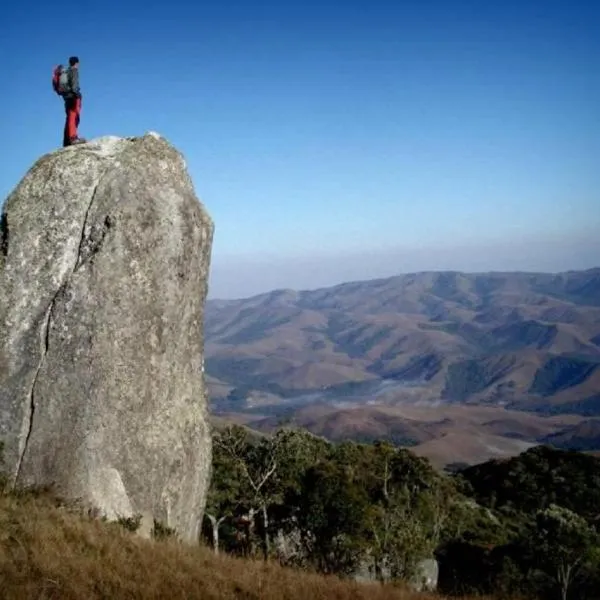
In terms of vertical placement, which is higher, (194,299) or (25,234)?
(25,234)

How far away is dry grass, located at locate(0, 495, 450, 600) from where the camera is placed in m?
10.4

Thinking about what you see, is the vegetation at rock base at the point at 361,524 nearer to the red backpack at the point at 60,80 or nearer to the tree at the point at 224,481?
the tree at the point at 224,481

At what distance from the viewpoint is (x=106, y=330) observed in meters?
16.2

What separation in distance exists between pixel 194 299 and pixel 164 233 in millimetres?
2740

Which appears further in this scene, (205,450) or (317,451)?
(317,451)

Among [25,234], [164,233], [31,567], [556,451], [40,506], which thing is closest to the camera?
[31,567]

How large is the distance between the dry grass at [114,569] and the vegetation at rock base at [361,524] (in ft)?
62.1

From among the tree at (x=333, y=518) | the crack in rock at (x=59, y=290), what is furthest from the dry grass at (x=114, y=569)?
the tree at (x=333, y=518)

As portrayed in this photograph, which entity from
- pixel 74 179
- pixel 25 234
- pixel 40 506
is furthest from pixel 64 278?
pixel 40 506

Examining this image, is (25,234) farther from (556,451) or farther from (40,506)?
(556,451)

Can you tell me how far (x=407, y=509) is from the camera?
5825cm

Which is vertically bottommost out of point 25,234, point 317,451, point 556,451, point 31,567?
point 556,451

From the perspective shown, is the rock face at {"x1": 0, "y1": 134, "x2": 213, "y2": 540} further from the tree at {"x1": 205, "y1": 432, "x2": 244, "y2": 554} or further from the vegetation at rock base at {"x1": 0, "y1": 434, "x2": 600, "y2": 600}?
the tree at {"x1": 205, "y1": 432, "x2": 244, "y2": 554}

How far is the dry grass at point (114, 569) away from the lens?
34.0 ft
